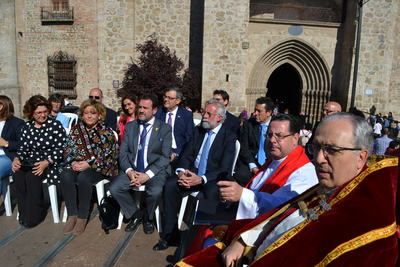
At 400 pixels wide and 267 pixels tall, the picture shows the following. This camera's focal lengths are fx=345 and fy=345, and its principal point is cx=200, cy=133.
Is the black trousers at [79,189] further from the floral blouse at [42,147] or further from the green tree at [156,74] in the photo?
the green tree at [156,74]

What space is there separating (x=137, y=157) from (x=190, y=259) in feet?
7.32

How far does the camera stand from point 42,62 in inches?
612

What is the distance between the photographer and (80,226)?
3.85 m

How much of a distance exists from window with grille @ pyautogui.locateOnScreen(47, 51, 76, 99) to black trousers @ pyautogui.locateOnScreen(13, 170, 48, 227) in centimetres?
1214

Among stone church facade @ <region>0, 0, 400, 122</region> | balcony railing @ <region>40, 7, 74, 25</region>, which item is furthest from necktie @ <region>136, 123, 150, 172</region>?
balcony railing @ <region>40, 7, 74, 25</region>

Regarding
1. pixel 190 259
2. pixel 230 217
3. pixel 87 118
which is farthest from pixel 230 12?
pixel 190 259

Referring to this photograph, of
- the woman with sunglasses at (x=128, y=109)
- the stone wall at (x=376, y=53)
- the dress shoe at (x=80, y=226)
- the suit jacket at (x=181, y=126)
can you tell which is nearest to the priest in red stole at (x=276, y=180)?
the dress shoe at (x=80, y=226)

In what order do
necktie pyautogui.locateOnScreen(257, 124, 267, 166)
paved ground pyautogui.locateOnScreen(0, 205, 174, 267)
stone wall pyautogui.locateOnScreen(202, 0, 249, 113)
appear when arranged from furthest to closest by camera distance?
stone wall pyautogui.locateOnScreen(202, 0, 249, 113) < necktie pyautogui.locateOnScreen(257, 124, 267, 166) < paved ground pyautogui.locateOnScreen(0, 205, 174, 267)

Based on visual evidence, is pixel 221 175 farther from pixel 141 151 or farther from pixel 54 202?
pixel 54 202

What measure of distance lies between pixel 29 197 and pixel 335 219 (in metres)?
3.57


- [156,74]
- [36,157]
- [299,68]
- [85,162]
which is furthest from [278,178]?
[299,68]

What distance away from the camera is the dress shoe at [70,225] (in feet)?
12.5

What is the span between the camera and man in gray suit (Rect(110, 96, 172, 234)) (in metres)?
3.82

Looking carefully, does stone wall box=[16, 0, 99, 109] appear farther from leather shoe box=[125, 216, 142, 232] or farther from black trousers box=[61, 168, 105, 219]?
leather shoe box=[125, 216, 142, 232]
